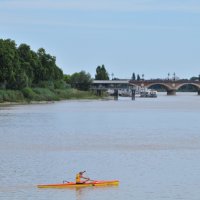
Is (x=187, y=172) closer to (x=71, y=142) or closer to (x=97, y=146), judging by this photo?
(x=97, y=146)

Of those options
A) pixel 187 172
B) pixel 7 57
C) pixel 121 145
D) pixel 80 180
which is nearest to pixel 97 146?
pixel 121 145

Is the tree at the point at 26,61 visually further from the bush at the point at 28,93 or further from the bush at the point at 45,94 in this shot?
the bush at the point at 28,93

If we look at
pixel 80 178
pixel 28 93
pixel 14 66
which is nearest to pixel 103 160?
pixel 80 178

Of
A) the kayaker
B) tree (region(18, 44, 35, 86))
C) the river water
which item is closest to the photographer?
the river water

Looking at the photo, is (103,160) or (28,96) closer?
(103,160)

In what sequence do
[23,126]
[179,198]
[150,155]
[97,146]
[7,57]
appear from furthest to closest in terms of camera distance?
[7,57] → [23,126] → [97,146] → [150,155] → [179,198]

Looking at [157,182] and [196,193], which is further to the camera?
[157,182]

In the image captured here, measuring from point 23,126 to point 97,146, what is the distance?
1025 inches

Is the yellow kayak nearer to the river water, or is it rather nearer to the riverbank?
the river water

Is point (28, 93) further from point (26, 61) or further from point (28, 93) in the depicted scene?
point (26, 61)

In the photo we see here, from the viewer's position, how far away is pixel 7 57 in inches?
6329

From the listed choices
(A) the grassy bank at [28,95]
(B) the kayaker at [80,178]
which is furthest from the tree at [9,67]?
(B) the kayaker at [80,178]

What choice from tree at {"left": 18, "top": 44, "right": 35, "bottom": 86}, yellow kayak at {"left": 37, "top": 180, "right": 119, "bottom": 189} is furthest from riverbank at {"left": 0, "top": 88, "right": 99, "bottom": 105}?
yellow kayak at {"left": 37, "top": 180, "right": 119, "bottom": 189}

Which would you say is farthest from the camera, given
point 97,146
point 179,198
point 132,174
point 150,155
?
point 97,146
